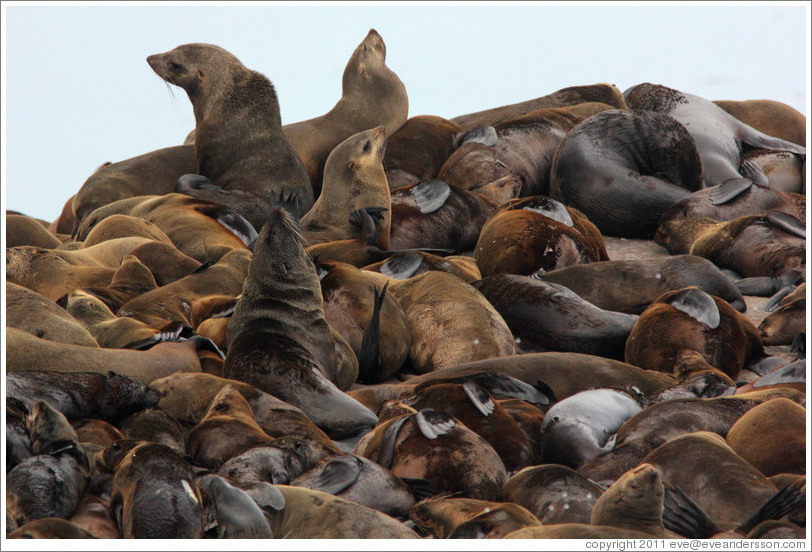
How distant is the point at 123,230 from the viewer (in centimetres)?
891

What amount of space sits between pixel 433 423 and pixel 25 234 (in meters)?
5.59

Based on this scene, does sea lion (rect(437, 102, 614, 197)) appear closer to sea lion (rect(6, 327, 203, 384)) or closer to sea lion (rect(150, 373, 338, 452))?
sea lion (rect(6, 327, 203, 384))

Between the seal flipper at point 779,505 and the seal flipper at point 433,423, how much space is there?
4.06ft

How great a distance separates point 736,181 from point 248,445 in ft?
20.5

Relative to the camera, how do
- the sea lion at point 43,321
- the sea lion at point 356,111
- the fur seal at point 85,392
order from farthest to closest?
the sea lion at point 356,111 < the sea lion at point 43,321 < the fur seal at point 85,392

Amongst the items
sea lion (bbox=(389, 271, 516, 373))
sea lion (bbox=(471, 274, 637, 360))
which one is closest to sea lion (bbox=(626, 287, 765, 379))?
sea lion (bbox=(471, 274, 637, 360))

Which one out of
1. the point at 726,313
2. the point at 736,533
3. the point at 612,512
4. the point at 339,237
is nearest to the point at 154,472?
the point at 612,512

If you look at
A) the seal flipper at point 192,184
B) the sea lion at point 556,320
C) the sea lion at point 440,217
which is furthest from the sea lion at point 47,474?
the seal flipper at point 192,184

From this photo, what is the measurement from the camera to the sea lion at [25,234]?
9034 millimetres

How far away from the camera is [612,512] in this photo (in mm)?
3688

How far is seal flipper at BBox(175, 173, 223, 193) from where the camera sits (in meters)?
10.5

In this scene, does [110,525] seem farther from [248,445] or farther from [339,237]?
[339,237]

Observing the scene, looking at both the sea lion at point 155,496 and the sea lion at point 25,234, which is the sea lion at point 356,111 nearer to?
the sea lion at point 25,234

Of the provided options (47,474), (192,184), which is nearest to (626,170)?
(192,184)
